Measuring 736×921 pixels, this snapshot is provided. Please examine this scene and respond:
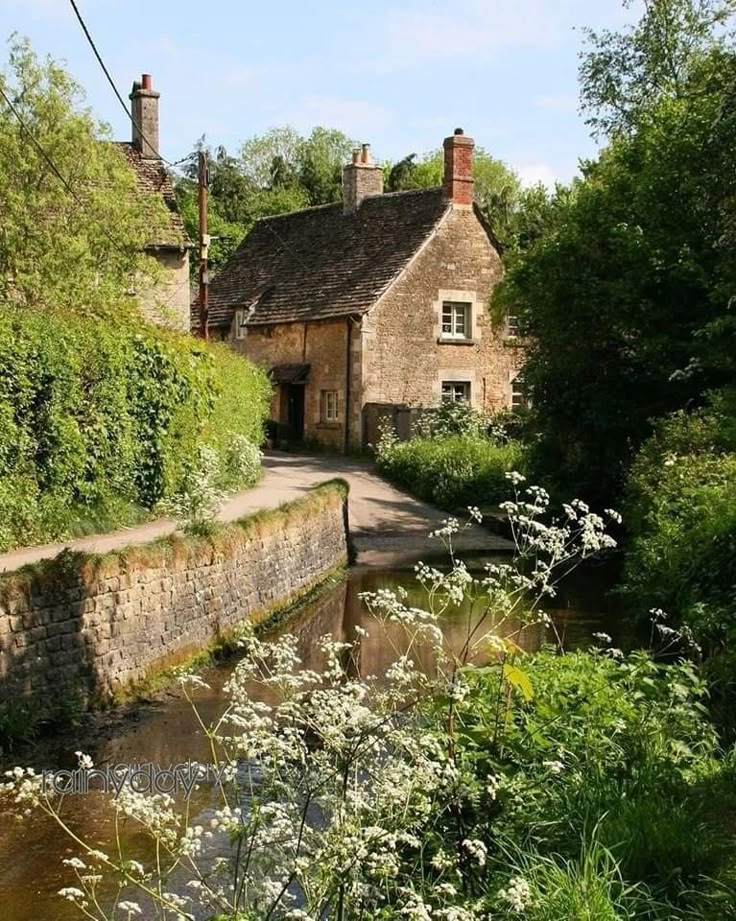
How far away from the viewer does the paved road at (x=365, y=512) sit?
792 inches

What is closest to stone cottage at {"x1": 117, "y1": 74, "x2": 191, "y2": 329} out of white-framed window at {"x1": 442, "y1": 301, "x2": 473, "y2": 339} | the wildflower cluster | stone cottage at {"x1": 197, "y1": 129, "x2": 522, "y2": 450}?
stone cottage at {"x1": 197, "y1": 129, "x2": 522, "y2": 450}

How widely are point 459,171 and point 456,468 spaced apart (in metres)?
12.8

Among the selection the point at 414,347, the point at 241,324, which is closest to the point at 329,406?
the point at 414,347

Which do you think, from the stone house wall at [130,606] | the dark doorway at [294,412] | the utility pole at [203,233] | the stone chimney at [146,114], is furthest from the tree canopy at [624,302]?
the stone chimney at [146,114]

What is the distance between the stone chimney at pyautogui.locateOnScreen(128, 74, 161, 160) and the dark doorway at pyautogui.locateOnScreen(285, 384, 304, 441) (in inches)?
340

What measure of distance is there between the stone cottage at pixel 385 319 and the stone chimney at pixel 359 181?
0.08 metres

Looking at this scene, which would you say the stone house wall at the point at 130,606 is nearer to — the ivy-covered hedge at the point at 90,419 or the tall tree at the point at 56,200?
the ivy-covered hedge at the point at 90,419

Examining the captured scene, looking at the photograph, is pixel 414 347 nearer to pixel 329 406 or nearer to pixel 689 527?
pixel 329 406

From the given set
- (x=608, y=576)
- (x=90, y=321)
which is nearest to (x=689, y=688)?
(x=90, y=321)

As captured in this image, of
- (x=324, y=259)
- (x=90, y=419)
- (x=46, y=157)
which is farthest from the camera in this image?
(x=324, y=259)

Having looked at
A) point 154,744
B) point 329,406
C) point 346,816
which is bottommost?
point 154,744

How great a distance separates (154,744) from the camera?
10.1m

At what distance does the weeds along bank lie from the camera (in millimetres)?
10141

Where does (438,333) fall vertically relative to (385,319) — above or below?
below
